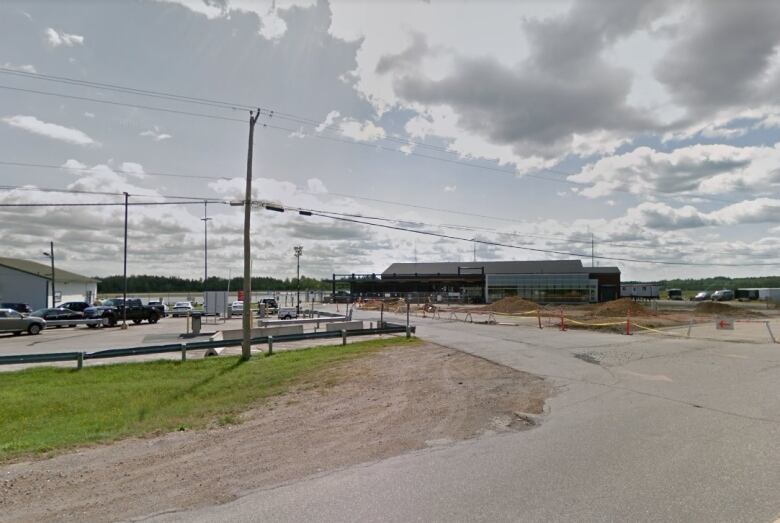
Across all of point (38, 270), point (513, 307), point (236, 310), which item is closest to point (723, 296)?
point (513, 307)

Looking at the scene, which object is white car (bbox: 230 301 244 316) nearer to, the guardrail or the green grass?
the guardrail

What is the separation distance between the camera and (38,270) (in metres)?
60.7

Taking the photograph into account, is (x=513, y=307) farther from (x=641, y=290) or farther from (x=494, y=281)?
(x=641, y=290)

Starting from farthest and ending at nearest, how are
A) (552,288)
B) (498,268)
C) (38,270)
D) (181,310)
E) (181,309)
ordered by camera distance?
(498,268), (552,288), (38,270), (181,309), (181,310)

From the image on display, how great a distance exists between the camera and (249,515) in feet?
15.8

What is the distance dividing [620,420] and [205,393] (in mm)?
9534

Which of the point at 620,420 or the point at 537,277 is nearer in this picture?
the point at 620,420

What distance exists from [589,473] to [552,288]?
71.0 meters

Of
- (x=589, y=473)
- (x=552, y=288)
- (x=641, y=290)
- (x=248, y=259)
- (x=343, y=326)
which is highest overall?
(x=248, y=259)

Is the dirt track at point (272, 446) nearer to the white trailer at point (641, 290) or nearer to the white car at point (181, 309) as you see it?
the white car at point (181, 309)

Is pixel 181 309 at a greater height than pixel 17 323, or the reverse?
pixel 17 323

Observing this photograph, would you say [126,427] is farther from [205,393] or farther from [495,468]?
[495,468]

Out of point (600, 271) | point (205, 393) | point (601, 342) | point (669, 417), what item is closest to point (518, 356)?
point (601, 342)

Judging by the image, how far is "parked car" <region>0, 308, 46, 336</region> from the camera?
29344mm
